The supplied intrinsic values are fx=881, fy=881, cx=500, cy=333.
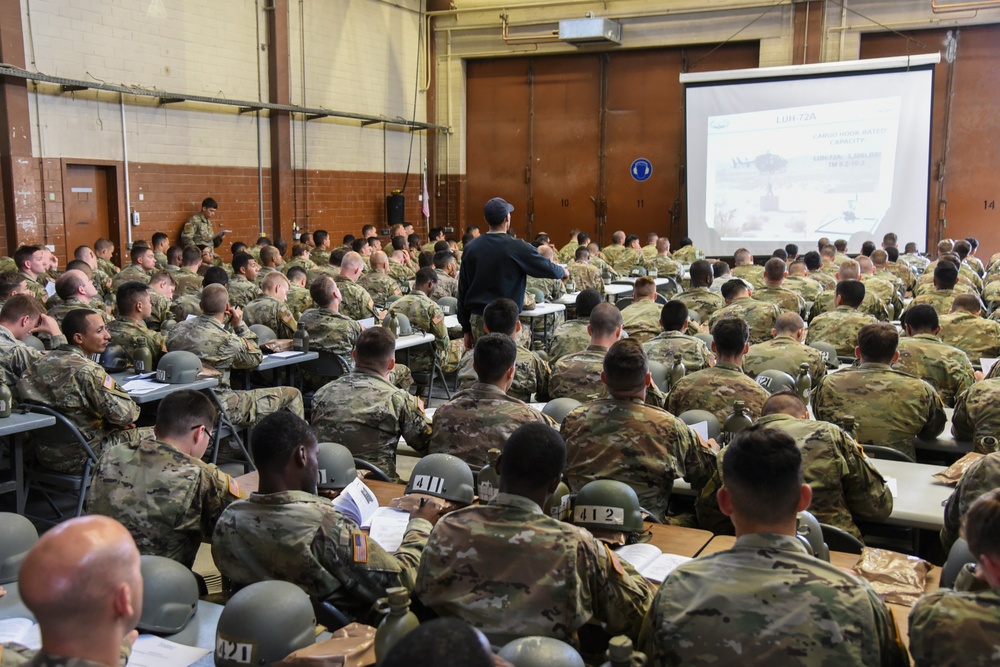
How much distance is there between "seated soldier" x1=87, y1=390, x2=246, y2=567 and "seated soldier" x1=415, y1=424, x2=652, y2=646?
1.12m

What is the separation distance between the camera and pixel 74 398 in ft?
15.7

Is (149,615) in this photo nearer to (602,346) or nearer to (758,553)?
(758,553)

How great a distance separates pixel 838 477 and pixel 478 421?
1.50 m

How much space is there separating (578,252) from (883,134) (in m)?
5.32

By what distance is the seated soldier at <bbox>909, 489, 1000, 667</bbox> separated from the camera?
1.88 meters

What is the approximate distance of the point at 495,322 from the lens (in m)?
5.29

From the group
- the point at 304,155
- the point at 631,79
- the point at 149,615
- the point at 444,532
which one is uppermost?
the point at 631,79

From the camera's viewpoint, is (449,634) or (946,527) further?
(946,527)

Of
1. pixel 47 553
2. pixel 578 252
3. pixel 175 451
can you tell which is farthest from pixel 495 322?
pixel 578 252

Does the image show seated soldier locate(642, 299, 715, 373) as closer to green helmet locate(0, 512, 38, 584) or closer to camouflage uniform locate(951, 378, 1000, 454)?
camouflage uniform locate(951, 378, 1000, 454)

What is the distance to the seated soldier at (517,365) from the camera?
5289 millimetres

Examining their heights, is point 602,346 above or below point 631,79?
below

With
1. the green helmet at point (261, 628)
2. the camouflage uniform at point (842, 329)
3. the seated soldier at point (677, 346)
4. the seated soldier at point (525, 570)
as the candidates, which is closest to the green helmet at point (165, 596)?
the green helmet at point (261, 628)

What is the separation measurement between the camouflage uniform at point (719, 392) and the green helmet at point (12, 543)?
2973 mm
